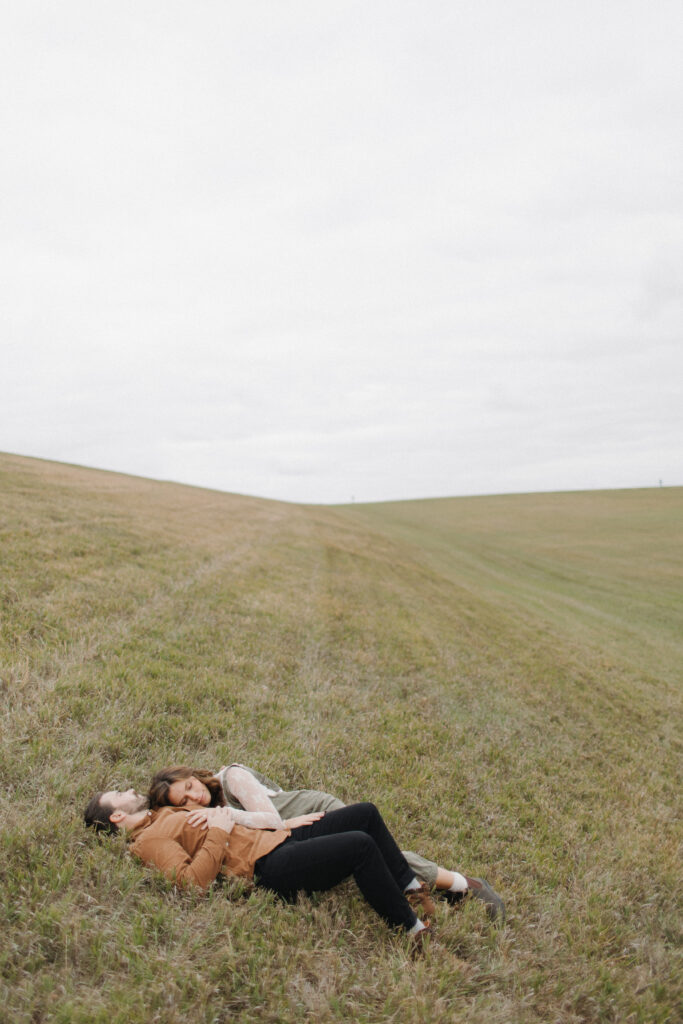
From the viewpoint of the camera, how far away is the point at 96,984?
10.1 feet

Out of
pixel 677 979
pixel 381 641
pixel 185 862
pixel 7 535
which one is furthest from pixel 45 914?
pixel 7 535

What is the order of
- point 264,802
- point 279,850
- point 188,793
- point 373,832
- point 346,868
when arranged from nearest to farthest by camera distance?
1. point 346,868
2. point 279,850
3. point 373,832
4. point 188,793
5. point 264,802

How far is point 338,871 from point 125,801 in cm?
184

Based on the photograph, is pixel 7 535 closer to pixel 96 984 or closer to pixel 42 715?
pixel 42 715

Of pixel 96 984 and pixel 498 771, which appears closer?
pixel 96 984

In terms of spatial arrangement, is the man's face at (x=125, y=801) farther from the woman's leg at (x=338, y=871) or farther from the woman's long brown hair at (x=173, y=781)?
the woman's leg at (x=338, y=871)

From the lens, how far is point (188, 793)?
4504 millimetres

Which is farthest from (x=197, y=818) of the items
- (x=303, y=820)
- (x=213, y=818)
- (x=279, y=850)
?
(x=303, y=820)

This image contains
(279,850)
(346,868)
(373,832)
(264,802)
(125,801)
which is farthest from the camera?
(264,802)

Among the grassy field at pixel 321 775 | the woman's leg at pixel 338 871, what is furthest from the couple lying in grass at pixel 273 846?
the grassy field at pixel 321 775

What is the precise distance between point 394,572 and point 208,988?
19.8 metres

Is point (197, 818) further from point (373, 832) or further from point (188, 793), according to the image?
point (373, 832)

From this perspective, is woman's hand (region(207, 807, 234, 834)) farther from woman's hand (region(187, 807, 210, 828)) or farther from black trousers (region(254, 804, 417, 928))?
black trousers (region(254, 804, 417, 928))

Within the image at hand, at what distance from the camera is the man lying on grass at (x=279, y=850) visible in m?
3.87
